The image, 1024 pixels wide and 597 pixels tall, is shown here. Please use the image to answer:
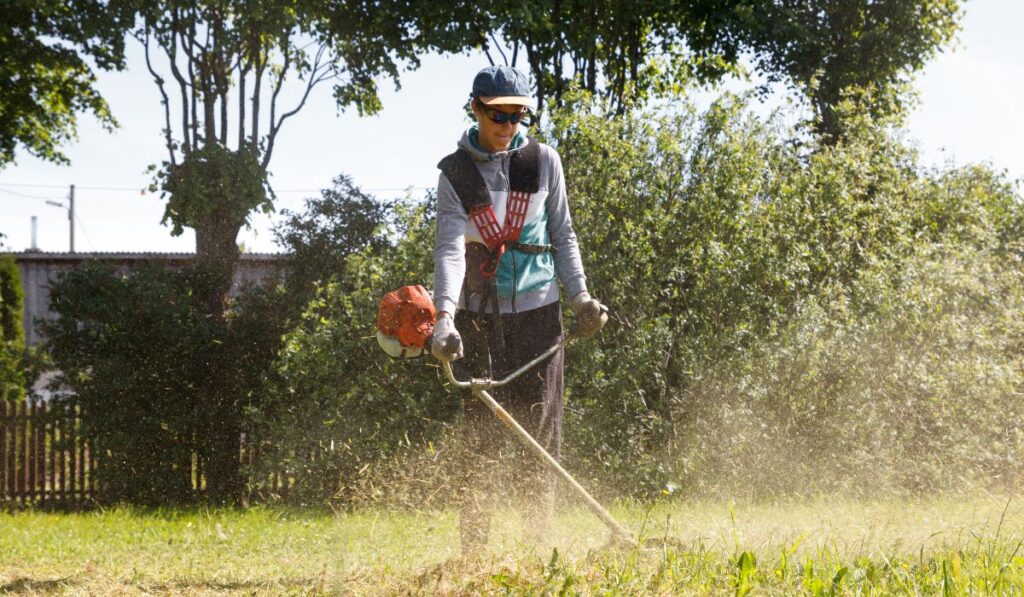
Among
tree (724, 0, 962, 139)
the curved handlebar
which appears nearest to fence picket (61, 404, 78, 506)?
the curved handlebar

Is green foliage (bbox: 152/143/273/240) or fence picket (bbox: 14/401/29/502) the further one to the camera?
green foliage (bbox: 152/143/273/240)

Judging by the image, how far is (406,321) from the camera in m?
4.05

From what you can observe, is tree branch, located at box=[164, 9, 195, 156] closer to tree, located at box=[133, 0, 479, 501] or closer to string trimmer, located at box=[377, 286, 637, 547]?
tree, located at box=[133, 0, 479, 501]

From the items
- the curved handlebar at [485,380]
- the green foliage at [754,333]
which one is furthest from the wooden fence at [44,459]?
the curved handlebar at [485,380]

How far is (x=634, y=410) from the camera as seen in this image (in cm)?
780

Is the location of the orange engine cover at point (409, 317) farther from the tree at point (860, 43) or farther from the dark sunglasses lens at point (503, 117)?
the tree at point (860, 43)

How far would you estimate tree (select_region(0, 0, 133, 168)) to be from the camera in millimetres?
14680

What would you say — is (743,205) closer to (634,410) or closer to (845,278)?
(845,278)

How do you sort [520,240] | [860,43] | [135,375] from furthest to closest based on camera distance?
[860,43]
[135,375]
[520,240]

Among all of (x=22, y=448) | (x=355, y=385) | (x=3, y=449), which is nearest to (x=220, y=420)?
(x=22, y=448)

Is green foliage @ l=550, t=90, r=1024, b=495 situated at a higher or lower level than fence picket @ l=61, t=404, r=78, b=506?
higher

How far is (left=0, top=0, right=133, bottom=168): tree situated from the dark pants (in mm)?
12459

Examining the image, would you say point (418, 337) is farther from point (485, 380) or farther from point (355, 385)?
point (355, 385)

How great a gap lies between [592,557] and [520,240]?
1378mm
